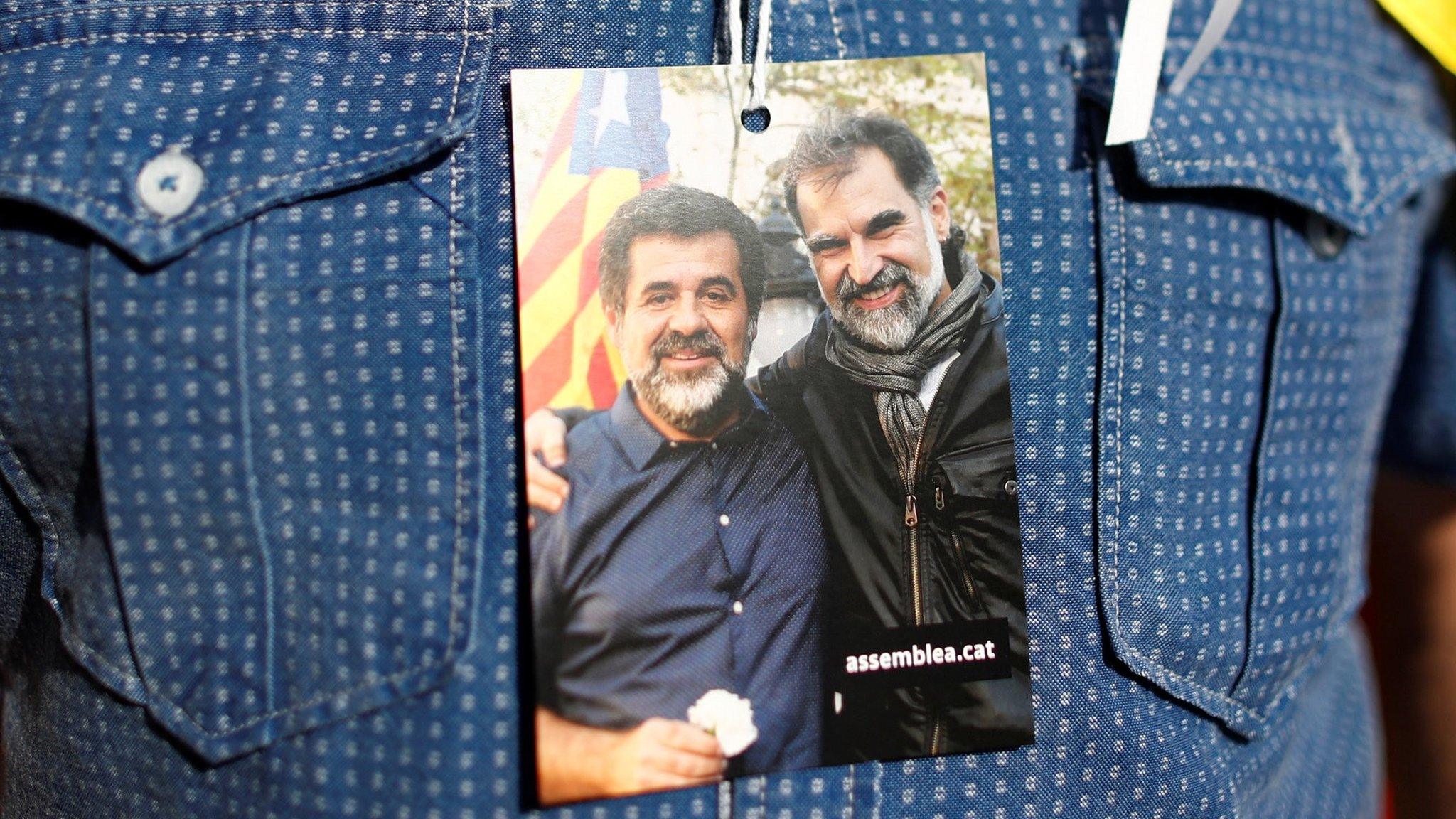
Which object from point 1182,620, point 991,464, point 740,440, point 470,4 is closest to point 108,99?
point 470,4

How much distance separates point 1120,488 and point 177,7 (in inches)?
22.9

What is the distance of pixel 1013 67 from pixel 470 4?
0.32 meters

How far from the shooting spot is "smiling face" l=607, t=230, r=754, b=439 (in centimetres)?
46

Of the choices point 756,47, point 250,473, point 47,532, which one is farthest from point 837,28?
point 47,532

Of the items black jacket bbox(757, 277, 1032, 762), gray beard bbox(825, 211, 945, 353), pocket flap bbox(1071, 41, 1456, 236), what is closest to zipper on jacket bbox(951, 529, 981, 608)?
black jacket bbox(757, 277, 1032, 762)

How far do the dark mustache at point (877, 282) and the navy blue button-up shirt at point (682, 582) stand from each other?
0.08 m

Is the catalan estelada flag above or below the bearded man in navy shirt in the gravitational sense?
above

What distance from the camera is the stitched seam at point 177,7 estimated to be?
47 centimetres

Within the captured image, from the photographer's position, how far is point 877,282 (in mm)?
489

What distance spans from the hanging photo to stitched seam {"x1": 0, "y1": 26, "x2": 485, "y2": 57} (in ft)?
0.24

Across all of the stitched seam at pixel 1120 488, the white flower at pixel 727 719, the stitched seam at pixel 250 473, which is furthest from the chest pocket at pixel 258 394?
the stitched seam at pixel 1120 488

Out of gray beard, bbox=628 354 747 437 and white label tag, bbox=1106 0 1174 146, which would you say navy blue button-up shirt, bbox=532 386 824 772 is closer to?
gray beard, bbox=628 354 747 437

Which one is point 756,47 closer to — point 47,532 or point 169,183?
point 169,183

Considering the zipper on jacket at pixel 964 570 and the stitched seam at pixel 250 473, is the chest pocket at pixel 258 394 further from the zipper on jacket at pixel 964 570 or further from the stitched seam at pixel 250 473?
the zipper on jacket at pixel 964 570
